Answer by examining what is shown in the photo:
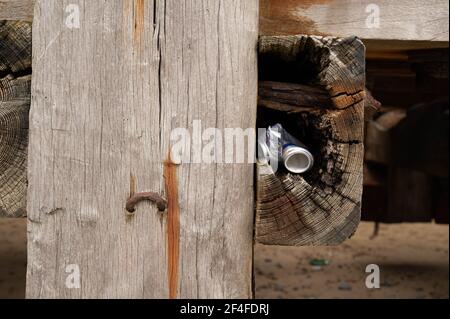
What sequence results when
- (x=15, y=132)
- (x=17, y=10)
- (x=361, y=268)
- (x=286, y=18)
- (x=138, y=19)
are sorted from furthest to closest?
(x=361, y=268)
(x=286, y=18)
(x=17, y=10)
(x=15, y=132)
(x=138, y=19)

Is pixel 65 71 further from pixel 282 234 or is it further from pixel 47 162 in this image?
pixel 282 234

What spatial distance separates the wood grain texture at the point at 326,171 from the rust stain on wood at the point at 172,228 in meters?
0.23

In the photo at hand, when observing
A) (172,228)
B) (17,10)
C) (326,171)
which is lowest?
(172,228)

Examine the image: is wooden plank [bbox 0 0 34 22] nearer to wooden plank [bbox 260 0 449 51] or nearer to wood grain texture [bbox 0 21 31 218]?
wood grain texture [bbox 0 21 31 218]

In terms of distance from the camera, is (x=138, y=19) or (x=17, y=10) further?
(x=17, y=10)

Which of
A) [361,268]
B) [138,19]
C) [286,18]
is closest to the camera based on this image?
[138,19]

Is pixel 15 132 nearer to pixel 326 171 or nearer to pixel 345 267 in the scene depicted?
pixel 326 171

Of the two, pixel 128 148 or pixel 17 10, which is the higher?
pixel 17 10

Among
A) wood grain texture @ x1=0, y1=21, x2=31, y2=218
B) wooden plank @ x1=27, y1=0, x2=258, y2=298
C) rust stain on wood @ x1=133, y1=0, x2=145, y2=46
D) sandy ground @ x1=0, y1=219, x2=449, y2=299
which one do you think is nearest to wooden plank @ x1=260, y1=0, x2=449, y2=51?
wooden plank @ x1=27, y1=0, x2=258, y2=298

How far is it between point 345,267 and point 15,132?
589 cm

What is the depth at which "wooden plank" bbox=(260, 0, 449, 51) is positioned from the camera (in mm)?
2541

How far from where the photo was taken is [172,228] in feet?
7.17

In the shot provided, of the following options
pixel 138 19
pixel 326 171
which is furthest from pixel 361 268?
pixel 138 19
